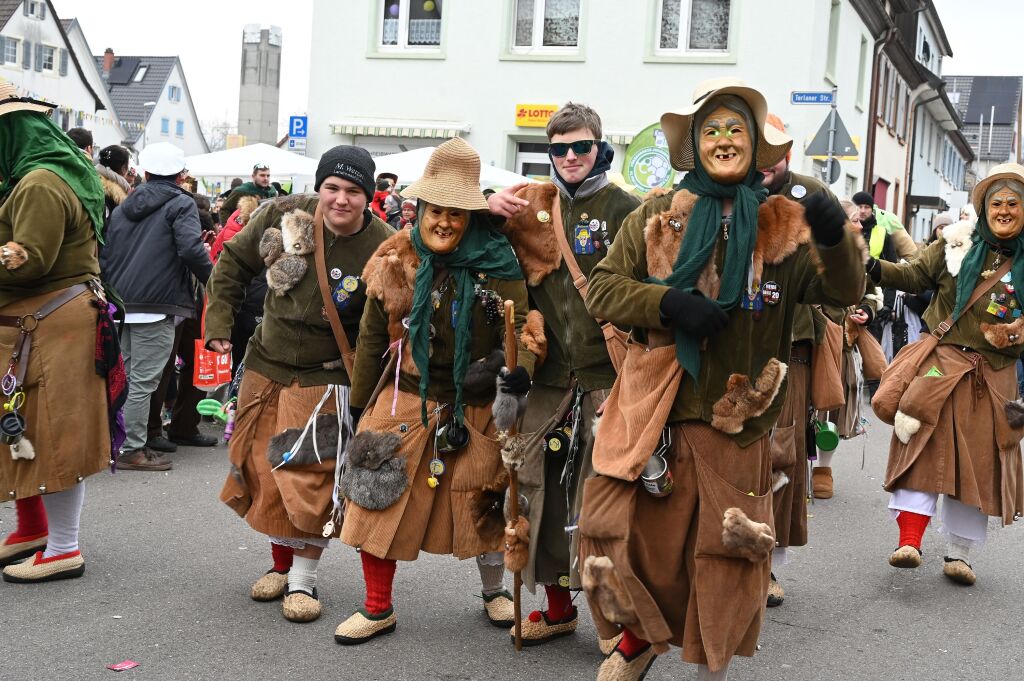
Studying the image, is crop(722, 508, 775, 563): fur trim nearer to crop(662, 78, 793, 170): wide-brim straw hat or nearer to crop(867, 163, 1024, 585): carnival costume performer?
crop(662, 78, 793, 170): wide-brim straw hat

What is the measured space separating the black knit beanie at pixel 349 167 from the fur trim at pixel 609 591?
2041mm

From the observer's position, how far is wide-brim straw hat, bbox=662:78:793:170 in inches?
156

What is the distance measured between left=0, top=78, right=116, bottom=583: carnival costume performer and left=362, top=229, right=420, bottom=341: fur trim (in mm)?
1422

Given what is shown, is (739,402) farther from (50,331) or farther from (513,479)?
(50,331)

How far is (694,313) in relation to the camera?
3725mm

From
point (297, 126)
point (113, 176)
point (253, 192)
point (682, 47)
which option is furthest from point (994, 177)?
point (297, 126)

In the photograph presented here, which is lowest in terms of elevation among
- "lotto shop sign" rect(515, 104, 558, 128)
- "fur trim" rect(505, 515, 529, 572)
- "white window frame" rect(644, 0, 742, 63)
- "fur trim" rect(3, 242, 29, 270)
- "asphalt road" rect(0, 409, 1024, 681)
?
"asphalt road" rect(0, 409, 1024, 681)

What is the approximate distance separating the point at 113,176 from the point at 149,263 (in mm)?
874

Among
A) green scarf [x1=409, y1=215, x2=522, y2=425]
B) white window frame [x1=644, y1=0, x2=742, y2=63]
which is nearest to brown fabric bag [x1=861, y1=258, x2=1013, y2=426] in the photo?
green scarf [x1=409, y1=215, x2=522, y2=425]

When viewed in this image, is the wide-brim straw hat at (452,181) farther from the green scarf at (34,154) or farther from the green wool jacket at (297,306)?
the green scarf at (34,154)

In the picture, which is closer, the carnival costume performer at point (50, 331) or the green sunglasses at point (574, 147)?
the green sunglasses at point (574, 147)

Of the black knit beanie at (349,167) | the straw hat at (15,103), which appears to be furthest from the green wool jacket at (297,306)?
the straw hat at (15,103)

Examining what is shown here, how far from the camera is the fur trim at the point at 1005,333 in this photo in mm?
6078

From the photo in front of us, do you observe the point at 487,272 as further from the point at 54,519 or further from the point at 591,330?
the point at 54,519
